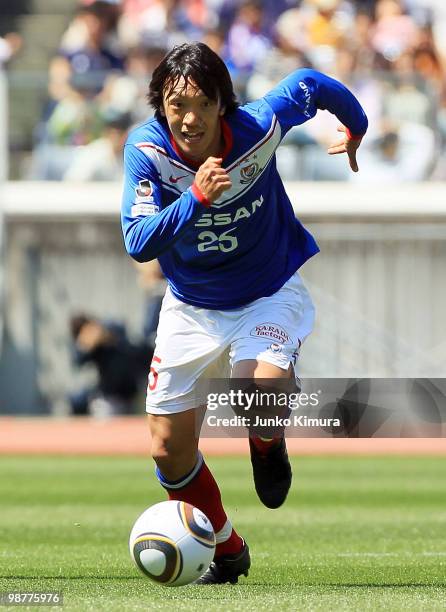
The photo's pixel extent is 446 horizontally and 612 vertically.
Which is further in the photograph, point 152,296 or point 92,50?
point 92,50

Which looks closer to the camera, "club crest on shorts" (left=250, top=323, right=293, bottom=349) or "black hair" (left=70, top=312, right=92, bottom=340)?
"club crest on shorts" (left=250, top=323, right=293, bottom=349)

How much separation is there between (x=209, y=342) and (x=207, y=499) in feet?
2.61

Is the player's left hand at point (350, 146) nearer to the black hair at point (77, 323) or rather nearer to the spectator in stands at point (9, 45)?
the black hair at point (77, 323)

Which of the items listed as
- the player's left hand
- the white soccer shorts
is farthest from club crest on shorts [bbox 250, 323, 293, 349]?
the player's left hand

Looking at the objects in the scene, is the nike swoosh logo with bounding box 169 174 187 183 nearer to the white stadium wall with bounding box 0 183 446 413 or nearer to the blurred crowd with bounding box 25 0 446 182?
the blurred crowd with bounding box 25 0 446 182

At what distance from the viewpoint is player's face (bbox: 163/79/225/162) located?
19.9 ft

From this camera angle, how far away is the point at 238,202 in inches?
255

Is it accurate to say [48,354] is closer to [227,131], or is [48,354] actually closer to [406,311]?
[406,311]

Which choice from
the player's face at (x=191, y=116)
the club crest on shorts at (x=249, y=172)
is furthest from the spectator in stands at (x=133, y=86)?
the player's face at (x=191, y=116)

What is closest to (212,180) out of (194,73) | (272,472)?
(194,73)

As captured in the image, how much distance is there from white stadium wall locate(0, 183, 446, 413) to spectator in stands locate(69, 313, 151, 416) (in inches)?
64.7

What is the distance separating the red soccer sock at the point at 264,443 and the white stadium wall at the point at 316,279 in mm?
14232

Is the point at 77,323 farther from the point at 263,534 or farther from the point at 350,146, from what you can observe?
the point at 350,146

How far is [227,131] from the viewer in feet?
21.0
